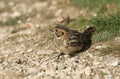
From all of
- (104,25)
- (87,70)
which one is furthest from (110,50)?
(104,25)

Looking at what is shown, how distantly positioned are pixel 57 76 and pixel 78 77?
463mm

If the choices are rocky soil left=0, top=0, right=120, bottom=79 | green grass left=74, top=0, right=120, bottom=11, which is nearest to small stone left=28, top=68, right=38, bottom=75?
rocky soil left=0, top=0, right=120, bottom=79

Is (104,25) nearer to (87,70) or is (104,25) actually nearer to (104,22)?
(104,22)

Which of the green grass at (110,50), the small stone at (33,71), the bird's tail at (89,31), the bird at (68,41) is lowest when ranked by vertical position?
the small stone at (33,71)

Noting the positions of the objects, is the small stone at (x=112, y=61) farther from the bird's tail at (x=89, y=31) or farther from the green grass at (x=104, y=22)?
the bird's tail at (x=89, y=31)

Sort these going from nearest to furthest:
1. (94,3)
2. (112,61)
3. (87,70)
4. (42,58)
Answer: (87,70), (112,61), (42,58), (94,3)

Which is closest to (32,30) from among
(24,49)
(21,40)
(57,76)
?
(21,40)

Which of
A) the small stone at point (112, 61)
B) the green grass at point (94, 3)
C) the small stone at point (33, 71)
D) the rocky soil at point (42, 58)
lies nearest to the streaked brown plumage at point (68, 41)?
the rocky soil at point (42, 58)

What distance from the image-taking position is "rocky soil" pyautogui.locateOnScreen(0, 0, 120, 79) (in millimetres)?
9258

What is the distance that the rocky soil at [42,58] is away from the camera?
926cm

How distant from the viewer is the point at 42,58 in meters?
10.5

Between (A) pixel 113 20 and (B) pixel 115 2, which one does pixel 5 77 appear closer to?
(A) pixel 113 20

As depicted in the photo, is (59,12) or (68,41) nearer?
(68,41)

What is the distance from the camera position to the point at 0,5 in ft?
60.1
